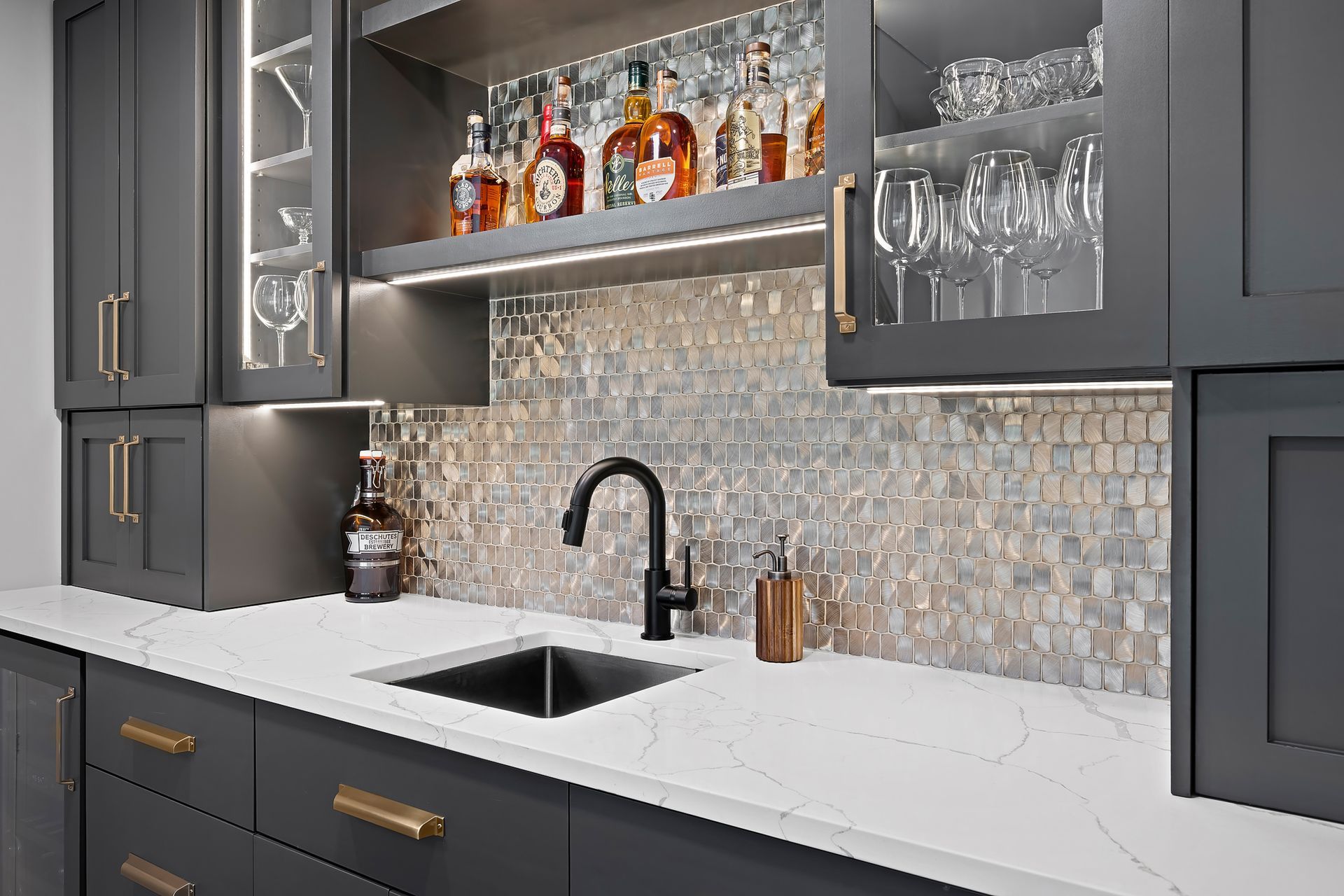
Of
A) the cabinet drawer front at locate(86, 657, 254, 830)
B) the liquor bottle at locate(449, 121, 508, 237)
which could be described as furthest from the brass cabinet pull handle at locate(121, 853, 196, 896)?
the liquor bottle at locate(449, 121, 508, 237)

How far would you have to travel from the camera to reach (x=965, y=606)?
1501 mm

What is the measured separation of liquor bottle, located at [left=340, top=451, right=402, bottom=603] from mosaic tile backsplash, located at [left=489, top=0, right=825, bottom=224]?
2.38 feet

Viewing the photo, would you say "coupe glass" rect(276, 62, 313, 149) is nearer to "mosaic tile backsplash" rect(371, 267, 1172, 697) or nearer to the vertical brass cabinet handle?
"mosaic tile backsplash" rect(371, 267, 1172, 697)

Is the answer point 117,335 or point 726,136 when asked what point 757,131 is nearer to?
point 726,136

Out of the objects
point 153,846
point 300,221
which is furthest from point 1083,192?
point 153,846

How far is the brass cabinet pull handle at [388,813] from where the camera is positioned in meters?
1.25

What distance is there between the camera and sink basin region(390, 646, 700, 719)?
66.1 inches

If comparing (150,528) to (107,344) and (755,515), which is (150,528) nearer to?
(107,344)

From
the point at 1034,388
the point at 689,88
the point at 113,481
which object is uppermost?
the point at 689,88

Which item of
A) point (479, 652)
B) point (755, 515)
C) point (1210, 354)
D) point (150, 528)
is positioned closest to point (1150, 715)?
point (1210, 354)

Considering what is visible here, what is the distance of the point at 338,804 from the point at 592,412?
0.93 meters

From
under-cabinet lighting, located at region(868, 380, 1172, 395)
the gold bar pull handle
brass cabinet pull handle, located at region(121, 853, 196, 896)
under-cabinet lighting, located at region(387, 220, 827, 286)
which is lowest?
brass cabinet pull handle, located at region(121, 853, 196, 896)

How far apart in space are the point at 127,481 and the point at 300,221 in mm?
867

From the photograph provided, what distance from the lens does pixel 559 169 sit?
1.79 m
